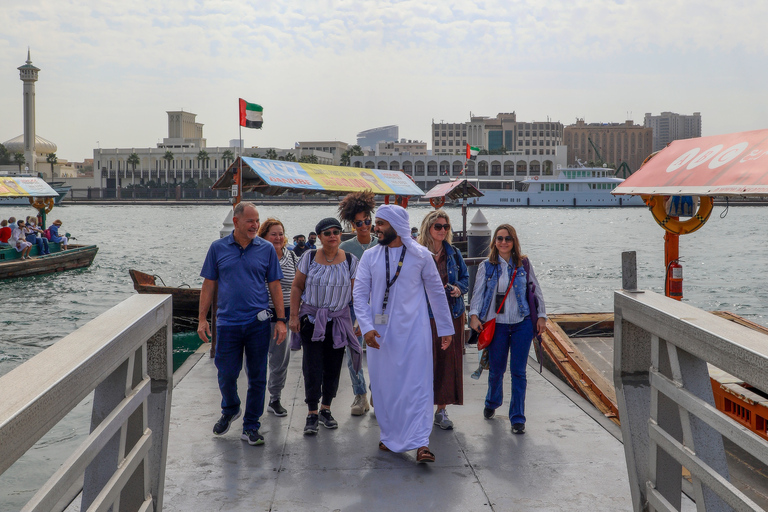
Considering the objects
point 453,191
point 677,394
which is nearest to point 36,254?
point 453,191

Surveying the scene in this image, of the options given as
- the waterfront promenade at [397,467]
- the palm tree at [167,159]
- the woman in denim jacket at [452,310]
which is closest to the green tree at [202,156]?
the palm tree at [167,159]

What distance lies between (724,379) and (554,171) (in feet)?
422

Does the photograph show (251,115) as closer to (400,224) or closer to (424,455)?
(400,224)

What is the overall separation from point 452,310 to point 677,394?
348cm

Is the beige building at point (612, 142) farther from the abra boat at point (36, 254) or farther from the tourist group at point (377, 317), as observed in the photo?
the tourist group at point (377, 317)

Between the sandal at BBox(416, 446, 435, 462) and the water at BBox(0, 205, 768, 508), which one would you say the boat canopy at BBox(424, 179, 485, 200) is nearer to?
the water at BBox(0, 205, 768, 508)

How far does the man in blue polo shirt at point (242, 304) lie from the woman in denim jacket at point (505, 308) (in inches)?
64.1

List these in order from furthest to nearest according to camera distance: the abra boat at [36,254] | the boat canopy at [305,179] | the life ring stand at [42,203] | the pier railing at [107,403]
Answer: the life ring stand at [42,203], the abra boat at [36,254], the boat canopy at [305,179], the pier railing at [107,403]

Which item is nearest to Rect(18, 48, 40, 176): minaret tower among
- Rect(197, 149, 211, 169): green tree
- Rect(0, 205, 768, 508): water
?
Rect(197, 149, 211, 169): green tree

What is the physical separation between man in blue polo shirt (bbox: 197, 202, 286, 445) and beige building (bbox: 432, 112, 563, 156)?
17857 centimetres

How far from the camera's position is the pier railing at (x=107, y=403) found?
1.43m

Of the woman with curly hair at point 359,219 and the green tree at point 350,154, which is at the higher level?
the green tree at point 350,154

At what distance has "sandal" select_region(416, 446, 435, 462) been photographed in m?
4.55

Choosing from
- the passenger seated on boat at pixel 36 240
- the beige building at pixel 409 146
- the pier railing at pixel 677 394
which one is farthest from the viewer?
the beige building at pixel 409 146
